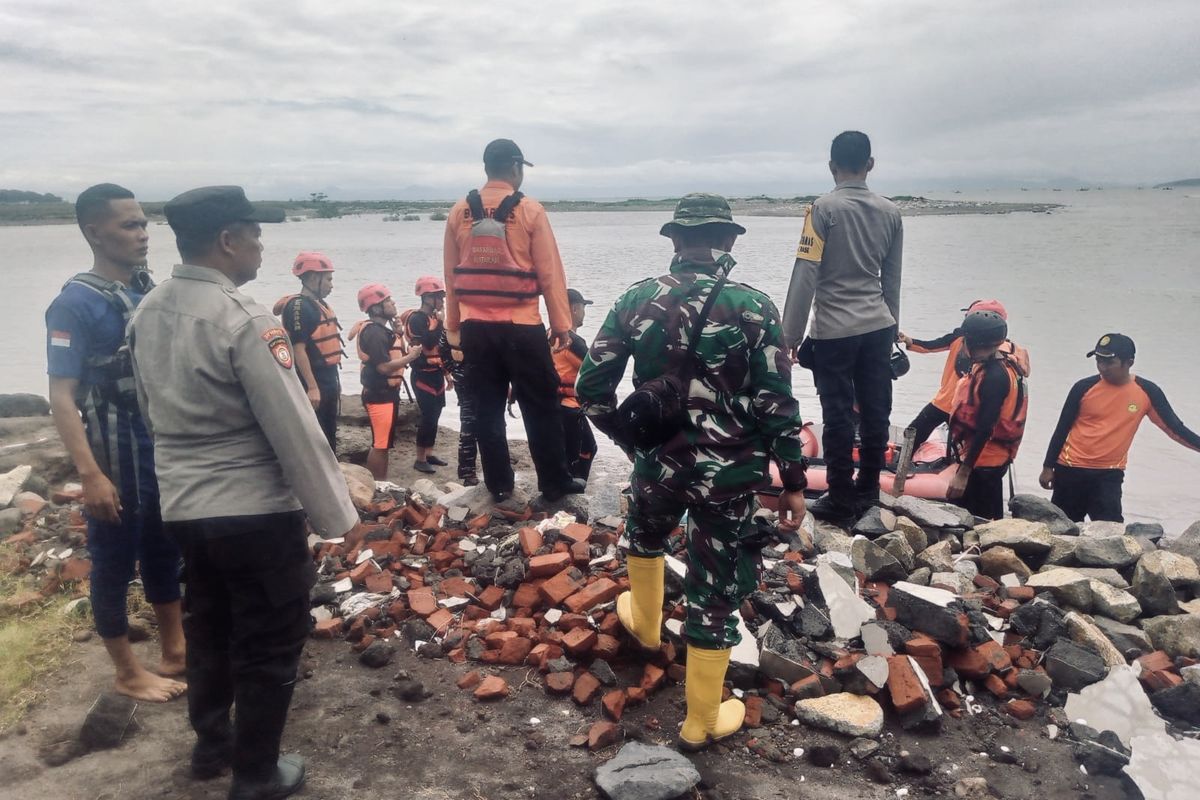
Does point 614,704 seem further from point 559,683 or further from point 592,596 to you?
point 592,596

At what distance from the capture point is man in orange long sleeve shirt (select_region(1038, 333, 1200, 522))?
6.07 metres

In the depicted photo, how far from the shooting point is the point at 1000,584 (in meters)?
4.45

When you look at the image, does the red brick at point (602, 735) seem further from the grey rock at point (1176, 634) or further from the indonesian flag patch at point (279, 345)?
the grey rock at point (1176, 634)

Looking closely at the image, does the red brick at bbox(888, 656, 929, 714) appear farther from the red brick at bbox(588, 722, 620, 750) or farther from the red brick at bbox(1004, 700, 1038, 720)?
the red brick at bbox(588, 722, 620, 750)

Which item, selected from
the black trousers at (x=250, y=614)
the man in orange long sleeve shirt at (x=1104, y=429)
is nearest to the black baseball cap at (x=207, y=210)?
the black trousers at (x=250, y=614)

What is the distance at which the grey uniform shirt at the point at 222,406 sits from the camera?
2.43 m

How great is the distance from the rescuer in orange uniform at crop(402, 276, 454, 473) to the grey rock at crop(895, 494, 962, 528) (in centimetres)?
440

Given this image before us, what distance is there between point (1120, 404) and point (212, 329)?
6417 mm

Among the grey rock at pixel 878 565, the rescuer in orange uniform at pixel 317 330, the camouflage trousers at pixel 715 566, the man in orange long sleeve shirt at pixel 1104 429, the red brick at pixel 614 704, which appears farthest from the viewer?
the rescuer in orange uniform at pixel 317 330

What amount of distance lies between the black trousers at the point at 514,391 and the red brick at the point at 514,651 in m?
1.71

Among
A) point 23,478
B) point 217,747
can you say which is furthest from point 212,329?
point 23,478

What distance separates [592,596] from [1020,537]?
2.71 meters

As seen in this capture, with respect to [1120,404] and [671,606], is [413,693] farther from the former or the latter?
[1120,404]

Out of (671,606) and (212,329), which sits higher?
(212,329)
